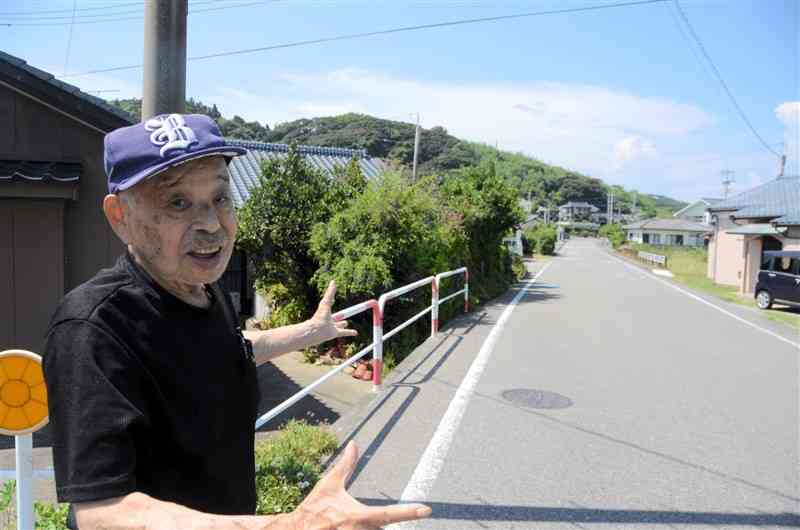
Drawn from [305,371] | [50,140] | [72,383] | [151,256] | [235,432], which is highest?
[50,140]

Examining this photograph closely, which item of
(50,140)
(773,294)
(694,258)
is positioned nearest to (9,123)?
(50,140)

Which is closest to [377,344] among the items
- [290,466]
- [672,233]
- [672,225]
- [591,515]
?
[290,466]

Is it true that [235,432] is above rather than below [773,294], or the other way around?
above

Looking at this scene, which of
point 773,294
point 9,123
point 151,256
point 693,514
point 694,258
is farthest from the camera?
point 694,258

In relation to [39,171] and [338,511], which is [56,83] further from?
[338,511]

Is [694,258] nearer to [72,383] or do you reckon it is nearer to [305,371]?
[305,371]

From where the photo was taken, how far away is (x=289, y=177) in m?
10.9

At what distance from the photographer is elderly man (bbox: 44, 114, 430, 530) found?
112 centimetres

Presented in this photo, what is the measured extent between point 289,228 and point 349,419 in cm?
664

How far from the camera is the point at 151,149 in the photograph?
139 centimetres

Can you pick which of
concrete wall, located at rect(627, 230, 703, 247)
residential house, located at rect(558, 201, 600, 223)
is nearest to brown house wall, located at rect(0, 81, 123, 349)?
concrete wall, located at rect(627, 230, 703, 247)

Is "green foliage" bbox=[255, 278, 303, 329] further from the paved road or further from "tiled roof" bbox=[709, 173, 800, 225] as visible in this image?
"tiled roof" bbox=[709, 173, 800, 225]

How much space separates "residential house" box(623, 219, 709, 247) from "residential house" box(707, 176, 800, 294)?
55023 millimetres

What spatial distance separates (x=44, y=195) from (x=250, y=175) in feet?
35.4
